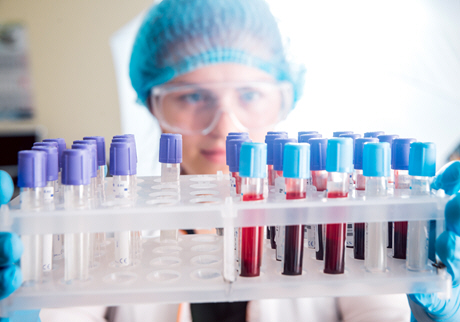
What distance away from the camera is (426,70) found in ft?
6.09

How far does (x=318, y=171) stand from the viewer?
86 centimetres

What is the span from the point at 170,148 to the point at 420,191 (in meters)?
0.56

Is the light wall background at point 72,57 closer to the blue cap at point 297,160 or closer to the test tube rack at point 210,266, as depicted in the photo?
the test tube rack at point 210,266

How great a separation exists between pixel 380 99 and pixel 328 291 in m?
1.35

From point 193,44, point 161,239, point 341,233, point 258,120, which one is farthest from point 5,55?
point 341,233

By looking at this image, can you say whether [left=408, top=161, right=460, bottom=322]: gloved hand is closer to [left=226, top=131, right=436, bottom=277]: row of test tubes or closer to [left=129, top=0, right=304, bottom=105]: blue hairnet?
[left=226, top=131, right=436, bottom=277]: row of test tubes

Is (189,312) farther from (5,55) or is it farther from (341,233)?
(5,55)

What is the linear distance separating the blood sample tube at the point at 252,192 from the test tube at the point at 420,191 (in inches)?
11.9

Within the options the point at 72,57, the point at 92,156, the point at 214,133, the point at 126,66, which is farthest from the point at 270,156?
the point at 72,57

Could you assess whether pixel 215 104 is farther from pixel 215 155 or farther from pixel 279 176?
pixel 279 176

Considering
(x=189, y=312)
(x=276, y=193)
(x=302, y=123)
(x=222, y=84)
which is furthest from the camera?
(x=302, y=123)

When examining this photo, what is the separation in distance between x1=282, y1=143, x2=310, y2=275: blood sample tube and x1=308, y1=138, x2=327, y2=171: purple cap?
0.08 metres

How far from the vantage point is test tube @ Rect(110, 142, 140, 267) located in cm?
77

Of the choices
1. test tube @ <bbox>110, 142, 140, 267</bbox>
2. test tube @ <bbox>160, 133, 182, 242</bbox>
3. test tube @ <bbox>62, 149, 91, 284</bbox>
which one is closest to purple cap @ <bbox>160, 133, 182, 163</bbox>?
test tube @ <bbox>160, 133, 182, 242</bbox>
